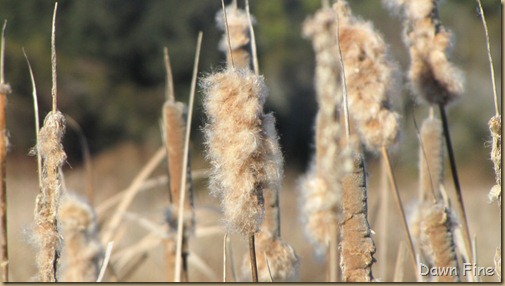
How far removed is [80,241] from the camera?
178cm

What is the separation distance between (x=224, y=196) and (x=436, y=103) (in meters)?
0.70

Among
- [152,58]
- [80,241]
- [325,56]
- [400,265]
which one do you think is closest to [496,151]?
[400,265]

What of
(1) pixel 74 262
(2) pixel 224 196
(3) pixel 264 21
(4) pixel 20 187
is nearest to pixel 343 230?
(2) pixel 224 196

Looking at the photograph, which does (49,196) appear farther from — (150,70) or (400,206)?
(150,70)

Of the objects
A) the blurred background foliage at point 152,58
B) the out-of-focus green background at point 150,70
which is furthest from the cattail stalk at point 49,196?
the blurred background foliage at point 152,58

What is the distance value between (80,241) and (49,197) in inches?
25.1

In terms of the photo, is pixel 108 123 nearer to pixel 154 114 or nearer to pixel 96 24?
pixel 154 114

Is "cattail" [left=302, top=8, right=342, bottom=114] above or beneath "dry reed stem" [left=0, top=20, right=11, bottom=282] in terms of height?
above

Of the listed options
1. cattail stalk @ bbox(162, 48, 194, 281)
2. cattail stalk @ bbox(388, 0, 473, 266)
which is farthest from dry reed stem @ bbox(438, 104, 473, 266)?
cattail stalk @ bbox(162, 48, 194, 281)

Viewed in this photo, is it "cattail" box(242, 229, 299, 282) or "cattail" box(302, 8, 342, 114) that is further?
"cattail" box(302, 8, 342, 114)

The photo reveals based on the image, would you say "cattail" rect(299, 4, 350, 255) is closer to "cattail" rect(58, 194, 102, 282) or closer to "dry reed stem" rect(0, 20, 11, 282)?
"cattail" rect(58, 194, 102, 282)

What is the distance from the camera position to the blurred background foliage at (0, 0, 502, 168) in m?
13.6

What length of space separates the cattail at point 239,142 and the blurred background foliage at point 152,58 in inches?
458

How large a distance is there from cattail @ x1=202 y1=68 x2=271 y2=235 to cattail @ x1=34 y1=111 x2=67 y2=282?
9.2 inches
